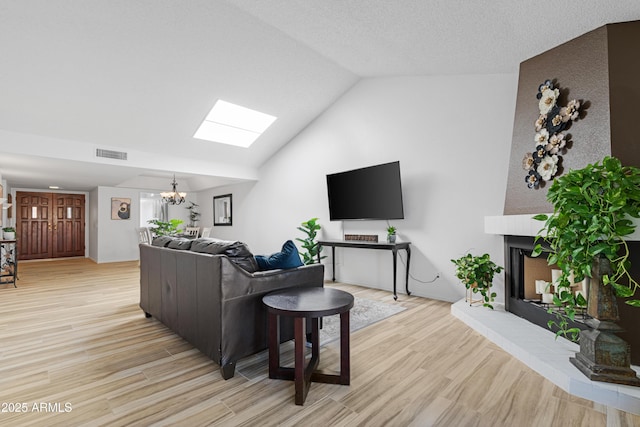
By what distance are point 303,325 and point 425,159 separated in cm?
327

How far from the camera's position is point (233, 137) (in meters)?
5.88

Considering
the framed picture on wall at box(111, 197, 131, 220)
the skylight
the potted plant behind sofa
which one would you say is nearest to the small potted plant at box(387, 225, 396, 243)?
the skylight

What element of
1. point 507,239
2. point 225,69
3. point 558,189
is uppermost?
point 225,69

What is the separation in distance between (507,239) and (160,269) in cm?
351

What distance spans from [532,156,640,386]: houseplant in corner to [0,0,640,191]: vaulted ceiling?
4.29 feet

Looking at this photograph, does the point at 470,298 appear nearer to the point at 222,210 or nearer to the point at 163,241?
the point at 163,241

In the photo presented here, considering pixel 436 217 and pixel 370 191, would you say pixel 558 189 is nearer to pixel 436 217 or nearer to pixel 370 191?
pixel 436 217

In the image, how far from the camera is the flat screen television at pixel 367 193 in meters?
4.35

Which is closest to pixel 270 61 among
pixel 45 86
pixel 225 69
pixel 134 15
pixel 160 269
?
pixel 225 69

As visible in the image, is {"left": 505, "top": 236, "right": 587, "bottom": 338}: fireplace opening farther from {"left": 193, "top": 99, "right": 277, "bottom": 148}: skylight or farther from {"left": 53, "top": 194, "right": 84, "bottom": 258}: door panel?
{"left": 53, "top": 194, "right": 84, "bottom": 258}: door panel

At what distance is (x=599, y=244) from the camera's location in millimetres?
1796

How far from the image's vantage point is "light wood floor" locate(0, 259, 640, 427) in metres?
1.65

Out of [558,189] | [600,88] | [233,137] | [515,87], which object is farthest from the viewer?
[233,137]

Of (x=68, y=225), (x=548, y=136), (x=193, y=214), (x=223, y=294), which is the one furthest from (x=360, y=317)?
(x=68, y=225)
